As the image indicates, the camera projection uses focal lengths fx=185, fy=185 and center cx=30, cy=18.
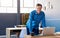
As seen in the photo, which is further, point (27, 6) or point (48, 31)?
point (27, 6)

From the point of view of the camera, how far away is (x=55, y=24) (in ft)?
24.2

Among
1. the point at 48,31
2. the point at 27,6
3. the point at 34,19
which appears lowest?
the point at 48,31

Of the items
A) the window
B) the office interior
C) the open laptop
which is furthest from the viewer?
the window

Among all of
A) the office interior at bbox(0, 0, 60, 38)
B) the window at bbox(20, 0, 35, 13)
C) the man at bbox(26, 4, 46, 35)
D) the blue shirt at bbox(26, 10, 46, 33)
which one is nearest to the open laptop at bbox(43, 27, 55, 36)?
the man at bbox(26, 4, 46, 35)

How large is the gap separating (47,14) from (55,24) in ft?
2.26

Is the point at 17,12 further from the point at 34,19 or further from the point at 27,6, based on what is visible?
the point at 34,19

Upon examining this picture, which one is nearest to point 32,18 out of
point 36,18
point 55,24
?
point 36,18

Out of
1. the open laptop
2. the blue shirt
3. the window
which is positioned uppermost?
the window

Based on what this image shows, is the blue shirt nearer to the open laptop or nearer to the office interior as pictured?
the open laptop

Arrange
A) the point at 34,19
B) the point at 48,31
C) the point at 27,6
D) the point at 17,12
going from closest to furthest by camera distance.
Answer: the point at 48,31, the point at 34,19, the point at 17,12, the point at 27,6

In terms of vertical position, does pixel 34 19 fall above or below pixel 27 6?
below

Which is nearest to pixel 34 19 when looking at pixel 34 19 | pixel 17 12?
pixel 34 19

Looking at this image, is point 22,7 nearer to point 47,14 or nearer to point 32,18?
point 47,14

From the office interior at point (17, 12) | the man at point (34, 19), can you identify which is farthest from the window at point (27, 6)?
the man at point (34, 19)
